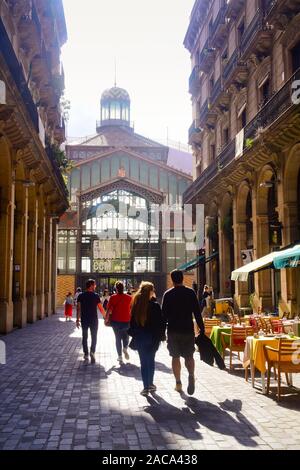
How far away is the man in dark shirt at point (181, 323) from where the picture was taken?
7.14 metres

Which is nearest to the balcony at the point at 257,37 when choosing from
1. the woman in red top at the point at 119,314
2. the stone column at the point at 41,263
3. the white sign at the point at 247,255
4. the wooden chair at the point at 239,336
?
the white sign at the point at 247,255

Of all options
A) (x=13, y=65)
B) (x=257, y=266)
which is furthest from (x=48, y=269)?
(x=257, y=266)

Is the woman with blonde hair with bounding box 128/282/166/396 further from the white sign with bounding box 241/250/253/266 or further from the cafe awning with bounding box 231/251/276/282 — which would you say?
the white sign with bounding box 241/250/253/266

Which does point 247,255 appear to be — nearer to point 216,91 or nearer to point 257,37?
point 257,37

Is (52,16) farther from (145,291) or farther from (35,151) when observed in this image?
(145,291)

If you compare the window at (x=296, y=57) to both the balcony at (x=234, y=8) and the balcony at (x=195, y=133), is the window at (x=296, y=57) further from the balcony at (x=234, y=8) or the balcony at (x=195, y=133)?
the balcony at (x=195, y=133)

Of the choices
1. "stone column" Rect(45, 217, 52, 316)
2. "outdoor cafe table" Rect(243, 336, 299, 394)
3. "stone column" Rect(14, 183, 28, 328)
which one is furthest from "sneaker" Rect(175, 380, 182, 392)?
"stone column" Rect(45, 217, 52, 316)

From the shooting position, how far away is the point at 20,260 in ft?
61.8

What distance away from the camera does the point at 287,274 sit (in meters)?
16.2

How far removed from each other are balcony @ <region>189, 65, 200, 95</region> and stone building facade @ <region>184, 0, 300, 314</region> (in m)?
0.06

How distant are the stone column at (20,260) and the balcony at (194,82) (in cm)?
1569

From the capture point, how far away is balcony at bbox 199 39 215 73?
26703mm

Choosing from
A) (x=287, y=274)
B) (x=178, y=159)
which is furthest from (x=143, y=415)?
(x=178, y=159)

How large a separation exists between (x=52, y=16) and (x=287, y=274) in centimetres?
1853
